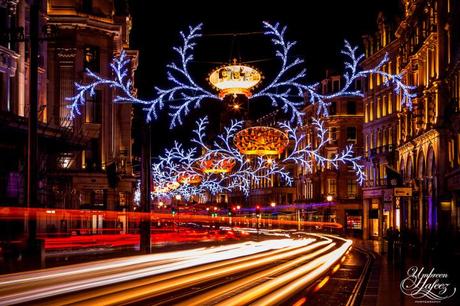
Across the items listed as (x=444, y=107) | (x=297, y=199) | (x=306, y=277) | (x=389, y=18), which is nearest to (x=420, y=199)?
(x=444, y=107)

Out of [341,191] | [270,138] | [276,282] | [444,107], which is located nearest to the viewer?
[276,282]

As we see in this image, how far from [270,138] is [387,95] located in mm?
39138

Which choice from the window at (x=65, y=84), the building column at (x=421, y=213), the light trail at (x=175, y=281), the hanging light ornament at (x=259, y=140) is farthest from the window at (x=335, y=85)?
the hanging light ornament at (x=259, y=140)

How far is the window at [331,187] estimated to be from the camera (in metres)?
90.9

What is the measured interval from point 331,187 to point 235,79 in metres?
71.4

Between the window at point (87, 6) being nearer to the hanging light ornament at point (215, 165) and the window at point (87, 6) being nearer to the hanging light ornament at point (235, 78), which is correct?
the hanging light ornament at point (215, 165)

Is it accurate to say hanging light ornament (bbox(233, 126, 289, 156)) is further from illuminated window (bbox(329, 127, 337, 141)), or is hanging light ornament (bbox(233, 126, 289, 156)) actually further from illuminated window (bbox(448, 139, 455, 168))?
illuminated window (bbox(329, 127, 337, 141))

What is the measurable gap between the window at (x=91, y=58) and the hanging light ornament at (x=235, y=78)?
3705 centimetres

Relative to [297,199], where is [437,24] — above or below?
above

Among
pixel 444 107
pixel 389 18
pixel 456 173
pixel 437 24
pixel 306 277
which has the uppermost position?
pixel 389 18

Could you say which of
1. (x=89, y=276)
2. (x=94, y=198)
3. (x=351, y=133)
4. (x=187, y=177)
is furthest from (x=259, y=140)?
(x=351, y=133)

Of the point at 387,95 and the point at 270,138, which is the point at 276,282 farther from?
the point at 387,95

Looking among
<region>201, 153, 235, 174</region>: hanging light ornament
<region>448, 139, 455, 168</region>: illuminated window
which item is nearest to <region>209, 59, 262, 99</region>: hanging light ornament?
<region>201, 153, 235, 174</region>: hanging light ornament

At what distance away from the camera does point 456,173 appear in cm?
4181
